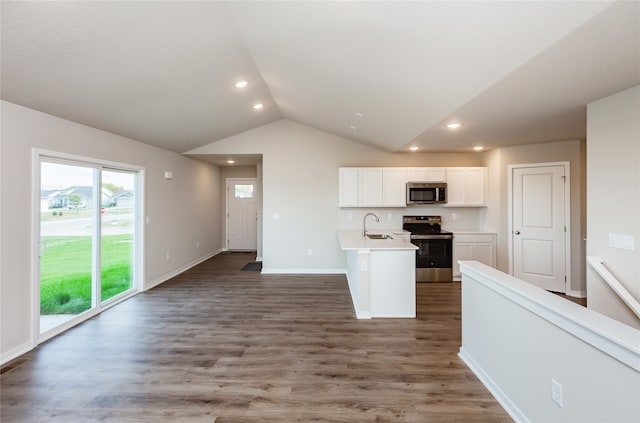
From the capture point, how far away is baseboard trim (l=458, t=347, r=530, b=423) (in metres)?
1.80

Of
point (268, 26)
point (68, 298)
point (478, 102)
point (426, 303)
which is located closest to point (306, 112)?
point (268, 26)

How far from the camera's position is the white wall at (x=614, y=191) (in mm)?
2203

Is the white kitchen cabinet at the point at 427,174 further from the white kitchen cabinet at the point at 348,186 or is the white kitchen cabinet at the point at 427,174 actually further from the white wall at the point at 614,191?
the white wall at the point at 614,191

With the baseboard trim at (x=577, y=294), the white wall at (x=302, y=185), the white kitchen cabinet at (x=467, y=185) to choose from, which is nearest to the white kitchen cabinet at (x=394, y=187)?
the white wall at (x=302, y=185)

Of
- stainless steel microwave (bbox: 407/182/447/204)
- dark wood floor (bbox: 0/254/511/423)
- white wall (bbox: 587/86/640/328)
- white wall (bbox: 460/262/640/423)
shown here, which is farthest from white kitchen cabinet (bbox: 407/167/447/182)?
white wall (bbox: 460/262/640/423)

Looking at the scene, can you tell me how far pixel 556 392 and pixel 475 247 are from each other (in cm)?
385

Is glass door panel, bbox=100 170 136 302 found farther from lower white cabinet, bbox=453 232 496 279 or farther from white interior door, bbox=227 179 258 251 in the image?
lower white cabinet, bbox=453 232 496 279

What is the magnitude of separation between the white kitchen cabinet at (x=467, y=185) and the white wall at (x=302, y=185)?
996mm

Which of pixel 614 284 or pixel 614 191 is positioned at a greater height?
pixel 614 191

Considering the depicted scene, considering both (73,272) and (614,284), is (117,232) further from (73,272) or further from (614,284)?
(614,284)

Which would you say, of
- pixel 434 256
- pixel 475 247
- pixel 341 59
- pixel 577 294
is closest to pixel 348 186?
pixel 434 256

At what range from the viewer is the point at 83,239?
3514mm

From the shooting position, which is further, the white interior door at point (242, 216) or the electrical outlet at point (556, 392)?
the white interior door at point (242, 216)

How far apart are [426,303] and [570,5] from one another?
139 inches
